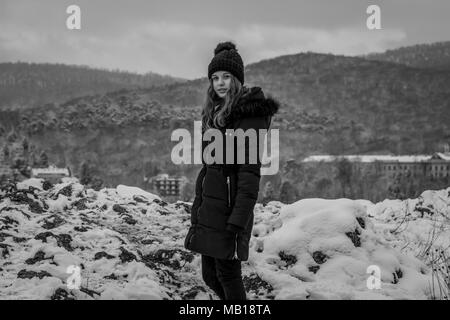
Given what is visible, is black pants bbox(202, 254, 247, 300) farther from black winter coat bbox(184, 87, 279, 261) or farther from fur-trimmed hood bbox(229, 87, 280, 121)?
fur-trimmed hood bbox(229, 87, 280, 121)

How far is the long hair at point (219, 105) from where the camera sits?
323 centimetres

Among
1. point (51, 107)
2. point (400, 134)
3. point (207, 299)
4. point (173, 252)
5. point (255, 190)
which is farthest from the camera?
point (51, 107)

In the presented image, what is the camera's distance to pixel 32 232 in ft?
15.6

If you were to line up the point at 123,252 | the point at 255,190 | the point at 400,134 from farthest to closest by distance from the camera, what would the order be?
the point at 400,134 → the point at 123,252 → the point at 255,190

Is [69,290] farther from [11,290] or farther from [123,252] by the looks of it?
[123,252]

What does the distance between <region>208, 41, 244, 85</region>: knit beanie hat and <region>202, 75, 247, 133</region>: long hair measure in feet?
0.19

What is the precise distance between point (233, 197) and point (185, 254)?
63.9 inches

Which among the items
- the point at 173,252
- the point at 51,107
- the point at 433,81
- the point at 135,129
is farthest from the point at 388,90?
the point at 173,252

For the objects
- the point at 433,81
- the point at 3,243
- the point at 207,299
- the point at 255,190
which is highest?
the point at 433,81

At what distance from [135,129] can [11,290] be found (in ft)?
511

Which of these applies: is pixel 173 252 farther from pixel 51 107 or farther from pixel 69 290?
pixel 51 107

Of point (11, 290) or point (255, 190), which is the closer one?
point (255, 190)

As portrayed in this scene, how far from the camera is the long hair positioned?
323 centimetres

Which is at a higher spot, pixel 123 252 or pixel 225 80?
pixel 225 80
